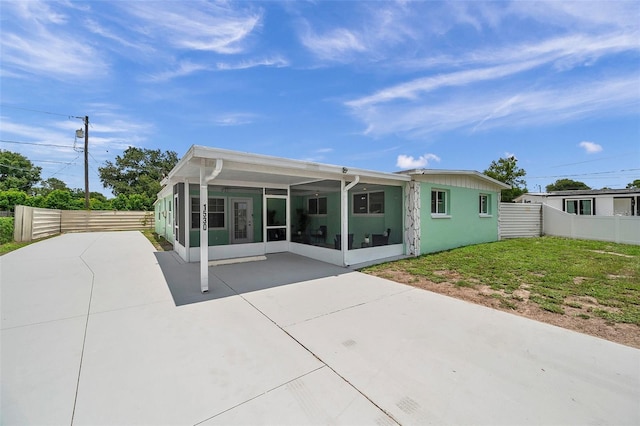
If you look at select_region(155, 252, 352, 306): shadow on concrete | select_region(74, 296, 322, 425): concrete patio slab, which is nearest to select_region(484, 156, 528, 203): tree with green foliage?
select_region(155, 252, 352, 306): shadow on concrete

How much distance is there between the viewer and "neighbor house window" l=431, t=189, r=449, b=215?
372 inches

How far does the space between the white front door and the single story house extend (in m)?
0.04

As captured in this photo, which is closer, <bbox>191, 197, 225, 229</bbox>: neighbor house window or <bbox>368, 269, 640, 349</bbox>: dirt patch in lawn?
<bbox>368, 269, 640, 349</bbox>: dirt patch in lawn

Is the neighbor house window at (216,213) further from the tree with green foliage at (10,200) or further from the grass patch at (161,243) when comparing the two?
the tree with green foliage at (10,200)

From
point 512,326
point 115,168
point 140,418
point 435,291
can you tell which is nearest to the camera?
point 140,418

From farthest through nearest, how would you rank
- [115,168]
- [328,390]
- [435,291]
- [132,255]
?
[115,168]
[132,255]
[435,291]
[328,390]

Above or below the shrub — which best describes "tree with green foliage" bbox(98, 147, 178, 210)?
above

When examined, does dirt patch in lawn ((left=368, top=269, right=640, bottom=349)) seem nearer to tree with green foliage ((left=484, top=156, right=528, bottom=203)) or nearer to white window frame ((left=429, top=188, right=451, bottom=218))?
white window frame ((left=429, top=188, right=451, bottom=218))

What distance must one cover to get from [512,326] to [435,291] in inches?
62.8

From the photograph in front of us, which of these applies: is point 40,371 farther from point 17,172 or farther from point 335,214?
point 17,172

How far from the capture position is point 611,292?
15.6ft

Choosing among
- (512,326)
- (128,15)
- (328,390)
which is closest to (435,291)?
(512,326)

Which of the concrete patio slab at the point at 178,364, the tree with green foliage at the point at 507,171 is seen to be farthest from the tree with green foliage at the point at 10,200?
the tree with green foliage at the point at 507,171

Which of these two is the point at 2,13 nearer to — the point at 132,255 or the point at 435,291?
the point at 132,255
